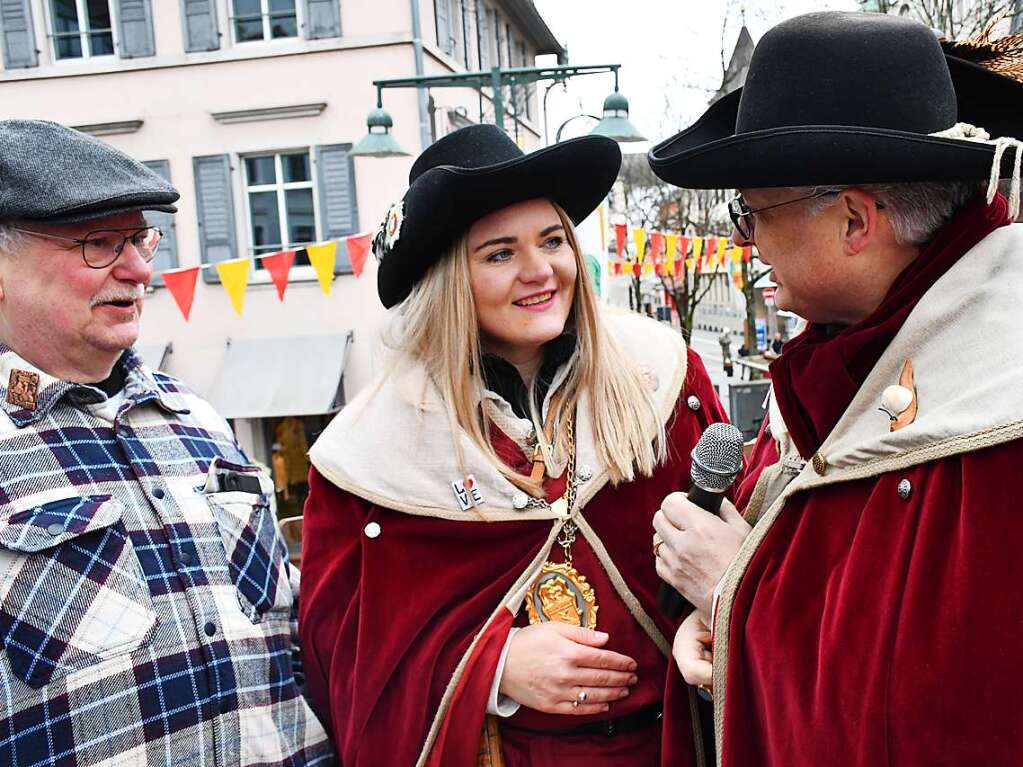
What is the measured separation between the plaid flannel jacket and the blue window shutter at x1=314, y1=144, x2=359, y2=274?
10257 mm

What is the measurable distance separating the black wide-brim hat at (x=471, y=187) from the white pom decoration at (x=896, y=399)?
1.06m

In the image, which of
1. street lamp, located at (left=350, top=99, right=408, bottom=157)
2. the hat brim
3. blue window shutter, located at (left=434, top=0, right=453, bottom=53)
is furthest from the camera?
blue window shutter, located at (left=434, top=0, right=453, bottom=53)

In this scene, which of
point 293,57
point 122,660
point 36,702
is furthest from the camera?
point 293,57

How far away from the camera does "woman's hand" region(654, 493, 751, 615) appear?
5.50 ft

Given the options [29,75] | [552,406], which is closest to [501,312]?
[552,406]

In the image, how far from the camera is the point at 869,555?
4.36ft

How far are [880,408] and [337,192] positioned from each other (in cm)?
1147

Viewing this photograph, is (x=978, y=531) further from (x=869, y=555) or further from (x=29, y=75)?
(x=29, y=75)

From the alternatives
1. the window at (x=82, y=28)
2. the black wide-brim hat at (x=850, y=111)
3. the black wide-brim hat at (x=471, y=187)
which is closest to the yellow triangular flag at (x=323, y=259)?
the window at (x=82, y=28)

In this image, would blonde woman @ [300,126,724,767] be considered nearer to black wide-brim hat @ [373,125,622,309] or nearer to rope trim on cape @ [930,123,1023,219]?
black wide-brim hat @ [373,125,622,309]

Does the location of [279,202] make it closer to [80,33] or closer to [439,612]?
[80,33]

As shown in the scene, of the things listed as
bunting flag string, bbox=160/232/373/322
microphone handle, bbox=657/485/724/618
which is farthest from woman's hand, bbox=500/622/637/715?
bunting flag string, bbox=160/232/373/322

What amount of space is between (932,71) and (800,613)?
95 cm

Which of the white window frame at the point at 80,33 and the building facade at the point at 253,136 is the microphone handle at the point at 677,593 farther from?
the white window frame at the point at 80,33
